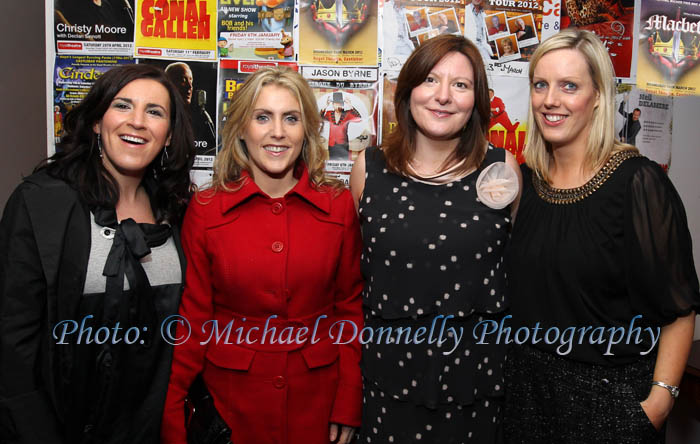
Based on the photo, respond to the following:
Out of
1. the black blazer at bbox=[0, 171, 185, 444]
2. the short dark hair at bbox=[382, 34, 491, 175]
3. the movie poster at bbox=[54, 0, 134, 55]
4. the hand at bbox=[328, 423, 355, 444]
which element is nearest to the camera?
the black blazer at bbox=[0, 171, 185, 444]

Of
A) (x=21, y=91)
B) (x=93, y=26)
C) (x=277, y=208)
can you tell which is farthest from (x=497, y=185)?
Result: (x=21, y=91)

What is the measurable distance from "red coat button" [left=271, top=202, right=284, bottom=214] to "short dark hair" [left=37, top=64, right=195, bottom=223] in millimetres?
342

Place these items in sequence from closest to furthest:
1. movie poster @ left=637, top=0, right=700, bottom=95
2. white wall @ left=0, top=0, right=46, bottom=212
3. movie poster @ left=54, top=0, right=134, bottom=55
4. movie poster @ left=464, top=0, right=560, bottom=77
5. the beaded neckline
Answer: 1. the beaded neckline
2. movie poster @ left=54, top=0, right=134, bottom=55
3. movie poster @ left=464, top=0, right=560, bottom=77
4. movie poster @ left=637, top=0, right=700, bottom=95
5. white wall @ left=0, top=0, right=46, bottom=212

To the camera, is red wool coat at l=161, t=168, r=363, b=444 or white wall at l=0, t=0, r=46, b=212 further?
white wall at l=0, t=0, r=46, b=212

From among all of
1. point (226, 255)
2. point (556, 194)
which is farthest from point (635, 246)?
point (226, 255)

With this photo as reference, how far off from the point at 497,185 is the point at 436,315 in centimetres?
46

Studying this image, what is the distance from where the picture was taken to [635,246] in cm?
138

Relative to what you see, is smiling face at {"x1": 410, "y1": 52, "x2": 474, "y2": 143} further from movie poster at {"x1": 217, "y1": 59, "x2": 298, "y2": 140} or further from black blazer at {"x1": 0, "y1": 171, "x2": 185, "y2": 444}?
black blazer at {"x1": 0, "y1": 171, "x2": 185, "y2": 444}

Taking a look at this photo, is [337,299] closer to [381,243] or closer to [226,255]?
[381,243]

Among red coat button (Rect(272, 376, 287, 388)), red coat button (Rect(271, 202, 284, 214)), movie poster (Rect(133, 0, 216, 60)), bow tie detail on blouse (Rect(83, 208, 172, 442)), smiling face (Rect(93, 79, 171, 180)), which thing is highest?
movie poster (Rect(133, 0, 216, 60))

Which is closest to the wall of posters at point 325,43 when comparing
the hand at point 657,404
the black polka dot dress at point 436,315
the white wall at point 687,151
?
the white wall at point 687,151

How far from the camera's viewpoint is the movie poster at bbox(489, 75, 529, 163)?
2193 mm

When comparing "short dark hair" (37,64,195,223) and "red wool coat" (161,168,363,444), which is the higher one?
"short dark hair" (37,64,195,223)

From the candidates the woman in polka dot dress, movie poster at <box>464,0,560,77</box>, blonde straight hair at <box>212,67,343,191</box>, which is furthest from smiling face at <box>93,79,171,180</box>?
movie poster at <box>464,0,560,77</box>
